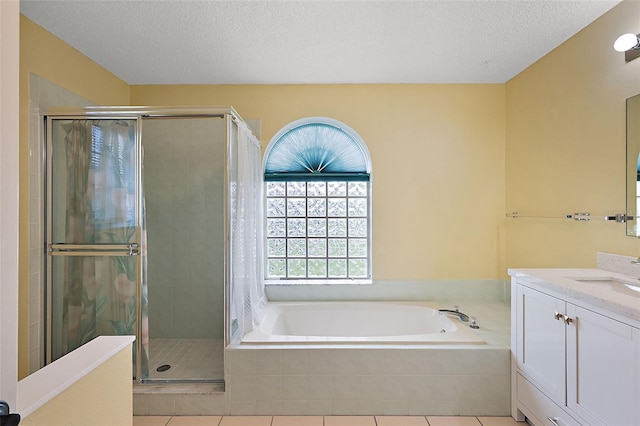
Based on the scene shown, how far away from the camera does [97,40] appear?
2.33 meters

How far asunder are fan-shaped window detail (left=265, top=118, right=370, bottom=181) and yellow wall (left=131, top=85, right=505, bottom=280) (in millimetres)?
160

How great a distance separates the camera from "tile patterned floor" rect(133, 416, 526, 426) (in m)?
2.04

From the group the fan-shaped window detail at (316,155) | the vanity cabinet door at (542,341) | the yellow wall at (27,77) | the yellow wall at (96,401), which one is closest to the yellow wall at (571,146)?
the vanity cabinet door at (542,341)

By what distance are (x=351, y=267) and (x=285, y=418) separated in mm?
1481

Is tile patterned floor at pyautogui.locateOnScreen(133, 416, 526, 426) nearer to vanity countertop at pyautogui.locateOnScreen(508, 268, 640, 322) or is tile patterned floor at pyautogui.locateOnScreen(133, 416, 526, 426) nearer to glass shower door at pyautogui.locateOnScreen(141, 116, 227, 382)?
vanity countertop at pyautogui.locateOnScreen(508, 268, 640, 322)

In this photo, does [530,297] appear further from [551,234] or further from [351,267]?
[351,267]

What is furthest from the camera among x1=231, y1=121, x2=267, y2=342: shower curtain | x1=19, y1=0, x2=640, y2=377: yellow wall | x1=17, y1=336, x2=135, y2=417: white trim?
x1=19, y1=0, x2=640, y2=377: yellow wall

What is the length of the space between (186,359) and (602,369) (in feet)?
8.52

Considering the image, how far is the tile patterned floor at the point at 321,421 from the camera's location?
2.04 meters

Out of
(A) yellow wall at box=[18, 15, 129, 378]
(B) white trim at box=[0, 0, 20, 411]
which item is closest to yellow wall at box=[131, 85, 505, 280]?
(A) yellow wall at box=[18, 15, 129, 378]

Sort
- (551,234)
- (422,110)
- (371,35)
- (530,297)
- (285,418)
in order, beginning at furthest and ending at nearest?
(422,110), (551,234), (371,35), (285,418), (530,297)

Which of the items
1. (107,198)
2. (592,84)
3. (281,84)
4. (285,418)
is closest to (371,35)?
(281,84)

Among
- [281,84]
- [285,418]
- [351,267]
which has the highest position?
[281,84]

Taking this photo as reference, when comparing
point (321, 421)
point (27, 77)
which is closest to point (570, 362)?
point (321, 421)
